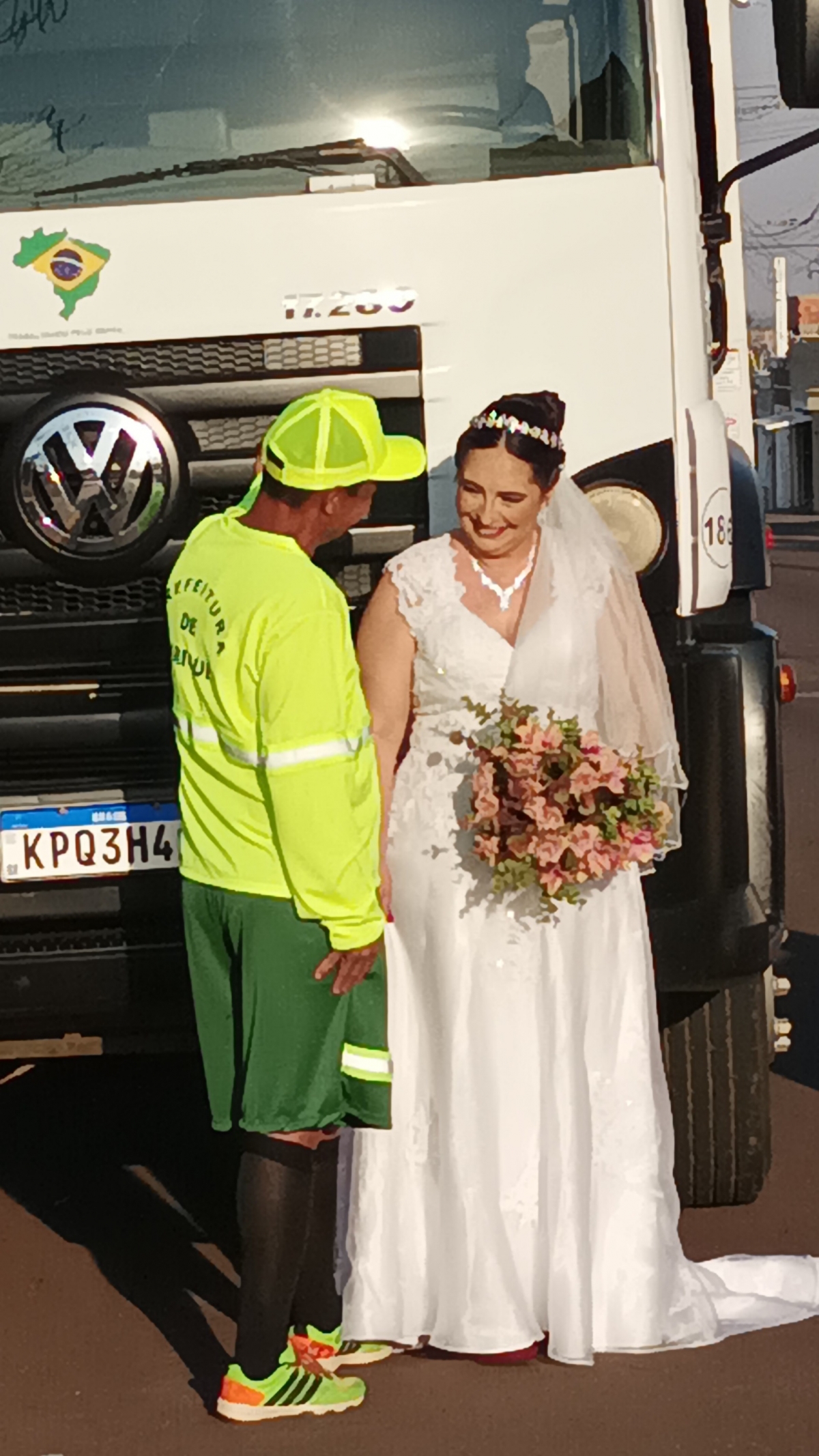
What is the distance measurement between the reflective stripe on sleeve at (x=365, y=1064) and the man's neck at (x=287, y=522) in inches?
37.1

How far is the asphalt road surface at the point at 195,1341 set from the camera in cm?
441

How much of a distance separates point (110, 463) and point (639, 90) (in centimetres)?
136

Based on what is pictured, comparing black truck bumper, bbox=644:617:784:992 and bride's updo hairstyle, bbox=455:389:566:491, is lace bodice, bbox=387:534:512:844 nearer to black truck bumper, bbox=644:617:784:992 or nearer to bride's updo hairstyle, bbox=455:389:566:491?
bride's updo hairstyle, bbox=455:389:566:491

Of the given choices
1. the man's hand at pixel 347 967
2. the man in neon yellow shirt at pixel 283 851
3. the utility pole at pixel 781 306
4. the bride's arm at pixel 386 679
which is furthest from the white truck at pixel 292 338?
the utility pole at pixel 781 306

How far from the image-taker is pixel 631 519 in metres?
4.97

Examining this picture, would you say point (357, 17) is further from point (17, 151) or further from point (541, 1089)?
point (541, 1089)

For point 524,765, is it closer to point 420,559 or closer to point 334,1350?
point 420,559

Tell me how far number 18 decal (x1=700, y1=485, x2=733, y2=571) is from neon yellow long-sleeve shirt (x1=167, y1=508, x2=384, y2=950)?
98 cm

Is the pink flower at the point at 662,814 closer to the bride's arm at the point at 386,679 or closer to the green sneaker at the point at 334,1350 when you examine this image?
the bride's arm at the point at 386,679

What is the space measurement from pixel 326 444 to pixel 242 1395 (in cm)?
177

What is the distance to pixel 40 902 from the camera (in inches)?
195

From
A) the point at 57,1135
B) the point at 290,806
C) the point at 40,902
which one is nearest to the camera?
the point at 290,806

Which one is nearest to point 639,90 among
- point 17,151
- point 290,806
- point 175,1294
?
point 17,151

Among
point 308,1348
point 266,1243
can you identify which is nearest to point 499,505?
point 266,1243
